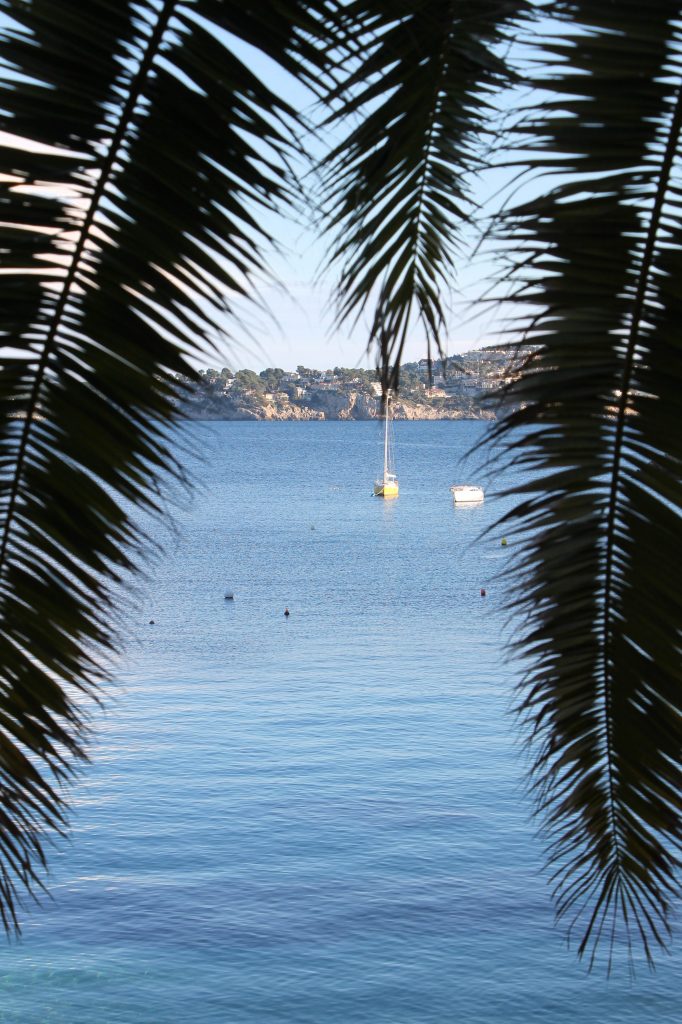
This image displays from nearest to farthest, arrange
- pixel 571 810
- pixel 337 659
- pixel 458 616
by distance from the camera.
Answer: pixel 571 810
pixel 337 659
pixel 458 616

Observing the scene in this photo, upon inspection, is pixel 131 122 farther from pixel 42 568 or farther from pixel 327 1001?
pixel 327 1001

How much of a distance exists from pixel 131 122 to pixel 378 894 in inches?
1365

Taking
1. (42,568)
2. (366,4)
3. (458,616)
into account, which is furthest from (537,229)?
(458,616)

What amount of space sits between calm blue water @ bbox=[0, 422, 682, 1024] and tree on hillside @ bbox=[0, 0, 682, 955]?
15695 mm

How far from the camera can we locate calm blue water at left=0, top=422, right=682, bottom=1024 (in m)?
30.4

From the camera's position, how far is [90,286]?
164 centimetres

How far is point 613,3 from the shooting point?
1.88 meters

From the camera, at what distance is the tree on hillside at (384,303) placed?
1.62 metres

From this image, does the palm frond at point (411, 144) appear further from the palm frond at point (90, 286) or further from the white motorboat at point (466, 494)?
the white motorboat at point (466, 494)

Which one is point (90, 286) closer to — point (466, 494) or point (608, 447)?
point (608, 447)

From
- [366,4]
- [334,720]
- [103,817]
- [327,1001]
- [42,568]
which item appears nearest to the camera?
[42,568]

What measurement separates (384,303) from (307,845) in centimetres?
3628

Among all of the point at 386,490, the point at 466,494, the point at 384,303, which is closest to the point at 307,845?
the point at 384,303

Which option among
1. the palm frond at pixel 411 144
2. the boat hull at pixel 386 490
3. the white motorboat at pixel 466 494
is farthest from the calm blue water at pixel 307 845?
the boat hull at pixel 386 490
